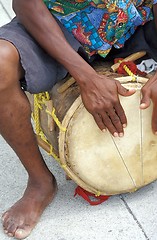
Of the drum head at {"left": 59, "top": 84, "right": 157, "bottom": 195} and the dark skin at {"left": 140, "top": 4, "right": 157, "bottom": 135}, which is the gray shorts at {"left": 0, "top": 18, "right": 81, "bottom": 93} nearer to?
the drum head at {"left": 59, "top": 84, "right": 157, "bottom": 195}

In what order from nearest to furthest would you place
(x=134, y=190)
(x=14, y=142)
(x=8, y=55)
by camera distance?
(x=8, y=55) < (x=14, y=142) < (x=134, y=190)

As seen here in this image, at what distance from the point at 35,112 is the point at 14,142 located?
0.30 metres

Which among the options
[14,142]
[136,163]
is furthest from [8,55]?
[136,163]

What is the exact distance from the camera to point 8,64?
6.45 feet

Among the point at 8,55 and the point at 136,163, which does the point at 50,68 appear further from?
the point at 136,163

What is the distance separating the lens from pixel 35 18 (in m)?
2.03

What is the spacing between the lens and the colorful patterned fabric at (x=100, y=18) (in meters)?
2.14

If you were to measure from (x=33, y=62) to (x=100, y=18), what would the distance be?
34 centimetres

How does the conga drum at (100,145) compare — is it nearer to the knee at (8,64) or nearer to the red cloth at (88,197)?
the red cloth at (88,197)

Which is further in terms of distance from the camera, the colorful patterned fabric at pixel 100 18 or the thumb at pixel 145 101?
the colorful patterned fabric at pixel 100 18

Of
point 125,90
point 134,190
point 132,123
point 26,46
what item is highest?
point 26,46

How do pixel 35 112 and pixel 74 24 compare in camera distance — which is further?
pixel 35 112

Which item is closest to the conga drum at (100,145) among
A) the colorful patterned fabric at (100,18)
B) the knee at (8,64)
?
the colorful patterned fabric at (100,18)

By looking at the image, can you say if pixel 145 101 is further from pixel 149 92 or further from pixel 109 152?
pixel 109 152
